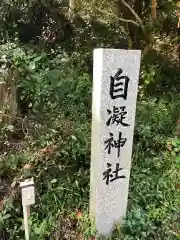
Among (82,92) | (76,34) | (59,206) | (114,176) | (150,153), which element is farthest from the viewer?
(76,34)

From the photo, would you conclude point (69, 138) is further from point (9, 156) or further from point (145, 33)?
point (145, 33)

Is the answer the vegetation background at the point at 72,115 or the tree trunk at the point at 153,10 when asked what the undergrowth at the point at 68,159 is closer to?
the vegetation background at the point at 72,115

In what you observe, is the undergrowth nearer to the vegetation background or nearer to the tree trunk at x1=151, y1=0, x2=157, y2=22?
the vegetation background

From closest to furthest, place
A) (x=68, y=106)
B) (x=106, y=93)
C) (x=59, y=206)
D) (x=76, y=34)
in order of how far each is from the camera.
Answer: (x=106, y=93), (x=59, y=206), (x=68, y=106), (x=76, y=34)

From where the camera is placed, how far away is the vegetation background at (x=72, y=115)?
10.1ft

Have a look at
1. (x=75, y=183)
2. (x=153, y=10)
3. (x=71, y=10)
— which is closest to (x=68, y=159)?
(x=75, y=183)

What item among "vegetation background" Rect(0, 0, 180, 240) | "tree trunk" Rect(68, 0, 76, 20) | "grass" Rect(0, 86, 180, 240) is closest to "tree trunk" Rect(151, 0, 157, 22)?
"vegetation background" Rect(0, 0, 180, 240)

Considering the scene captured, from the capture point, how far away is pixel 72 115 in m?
4.09

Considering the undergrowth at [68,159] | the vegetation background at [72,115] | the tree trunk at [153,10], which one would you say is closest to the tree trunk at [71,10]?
the vegetation background at [72,115]

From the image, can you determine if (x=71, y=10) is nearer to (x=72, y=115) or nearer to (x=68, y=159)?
(x=72, y=115)

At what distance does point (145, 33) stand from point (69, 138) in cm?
279

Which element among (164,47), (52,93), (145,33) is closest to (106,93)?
(52,93)

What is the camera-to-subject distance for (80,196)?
323cm

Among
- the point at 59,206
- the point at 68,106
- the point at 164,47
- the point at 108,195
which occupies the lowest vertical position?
the point at 59,206
